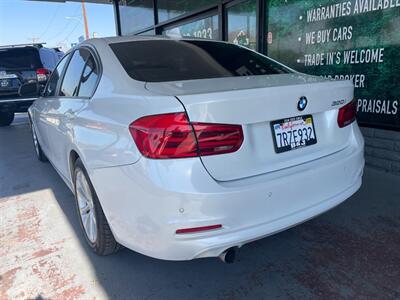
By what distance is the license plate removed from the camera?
1.90 m

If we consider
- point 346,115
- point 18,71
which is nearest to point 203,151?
point 346,115

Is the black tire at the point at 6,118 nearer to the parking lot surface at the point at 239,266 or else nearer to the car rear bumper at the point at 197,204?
the parking lot surface at the point at 239,266

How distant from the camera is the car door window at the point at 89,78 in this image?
2451mm

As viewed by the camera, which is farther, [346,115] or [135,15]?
[135,15]

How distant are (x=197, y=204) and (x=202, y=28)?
19.8 ft

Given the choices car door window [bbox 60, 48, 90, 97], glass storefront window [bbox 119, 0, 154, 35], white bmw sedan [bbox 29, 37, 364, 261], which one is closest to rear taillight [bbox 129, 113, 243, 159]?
white bmw sedan [bbox 29, 37, 364, 261]

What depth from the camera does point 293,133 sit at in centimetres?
196

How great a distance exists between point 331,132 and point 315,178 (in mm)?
378

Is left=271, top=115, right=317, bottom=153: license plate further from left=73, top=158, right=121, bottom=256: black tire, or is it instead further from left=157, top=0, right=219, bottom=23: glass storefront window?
left=157, top=0, right=219, bottom=23: glass storefront window

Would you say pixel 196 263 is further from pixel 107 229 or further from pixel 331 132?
pixel 331 132

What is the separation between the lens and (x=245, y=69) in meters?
2.50

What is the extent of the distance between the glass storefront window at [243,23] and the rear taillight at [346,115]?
3.55m

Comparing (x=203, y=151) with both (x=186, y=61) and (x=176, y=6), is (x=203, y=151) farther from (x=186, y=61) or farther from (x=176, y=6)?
(x=176, y=6)

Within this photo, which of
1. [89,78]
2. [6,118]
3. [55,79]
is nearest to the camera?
[89,78]
